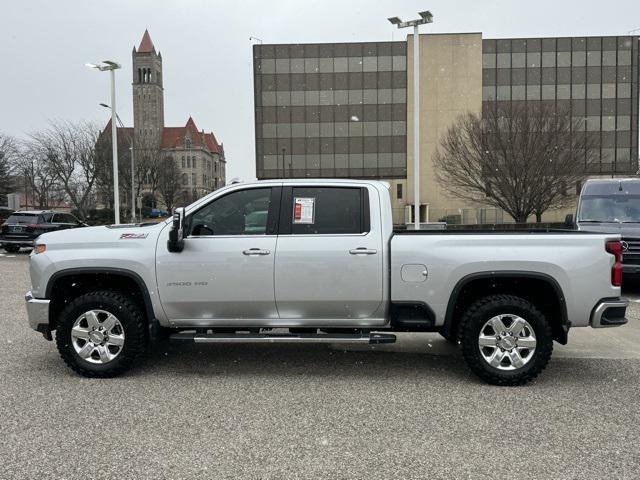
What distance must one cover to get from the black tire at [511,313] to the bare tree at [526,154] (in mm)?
26890

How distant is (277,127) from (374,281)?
53222 mm

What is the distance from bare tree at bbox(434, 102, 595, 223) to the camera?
1179 inches

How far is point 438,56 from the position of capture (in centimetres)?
5597

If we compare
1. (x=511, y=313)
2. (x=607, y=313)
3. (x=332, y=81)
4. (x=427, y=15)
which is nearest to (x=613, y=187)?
(x=607, y=313)

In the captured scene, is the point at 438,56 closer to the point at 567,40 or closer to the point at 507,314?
the point at 567,40

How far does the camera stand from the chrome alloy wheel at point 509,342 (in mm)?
5031

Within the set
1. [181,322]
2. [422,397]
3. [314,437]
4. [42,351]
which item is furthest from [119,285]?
[422,397]

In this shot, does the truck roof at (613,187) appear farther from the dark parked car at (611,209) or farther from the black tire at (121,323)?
the black tire at (121,323)

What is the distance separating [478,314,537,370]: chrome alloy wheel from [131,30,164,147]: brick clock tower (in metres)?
123

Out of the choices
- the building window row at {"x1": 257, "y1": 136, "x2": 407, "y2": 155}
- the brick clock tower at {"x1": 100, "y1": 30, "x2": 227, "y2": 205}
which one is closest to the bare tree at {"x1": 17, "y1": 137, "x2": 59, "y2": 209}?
the building window row at {"x1": 257, "y1": 136, "x2": 407, "y2": 155}

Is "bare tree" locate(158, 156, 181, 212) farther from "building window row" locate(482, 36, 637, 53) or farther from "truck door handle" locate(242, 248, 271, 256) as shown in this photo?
"truck door handle" locate(242, 248, 271, 256)

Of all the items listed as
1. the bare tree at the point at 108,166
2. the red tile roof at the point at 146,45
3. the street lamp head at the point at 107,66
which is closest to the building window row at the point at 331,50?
the bare tree at the point at 108,166

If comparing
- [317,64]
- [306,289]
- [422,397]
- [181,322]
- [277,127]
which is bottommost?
[422,397]

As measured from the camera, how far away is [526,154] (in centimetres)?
2975
